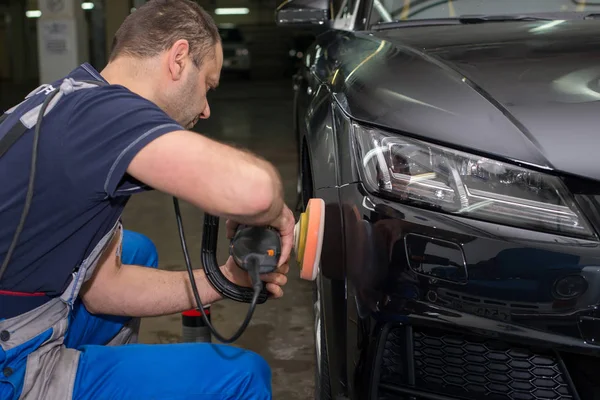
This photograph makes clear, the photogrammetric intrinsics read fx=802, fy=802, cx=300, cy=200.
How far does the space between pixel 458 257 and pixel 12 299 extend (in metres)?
0.90

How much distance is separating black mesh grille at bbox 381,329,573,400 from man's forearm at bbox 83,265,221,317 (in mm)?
548

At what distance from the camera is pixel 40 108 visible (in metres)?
1.51

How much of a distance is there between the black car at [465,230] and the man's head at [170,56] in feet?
1.21

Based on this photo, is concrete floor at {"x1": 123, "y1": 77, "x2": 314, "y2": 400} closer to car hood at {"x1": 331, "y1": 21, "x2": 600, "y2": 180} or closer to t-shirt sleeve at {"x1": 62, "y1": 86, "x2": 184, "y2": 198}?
car hood at {"x1": 331, "y1": 21, "x2": 600, "y2": 180}

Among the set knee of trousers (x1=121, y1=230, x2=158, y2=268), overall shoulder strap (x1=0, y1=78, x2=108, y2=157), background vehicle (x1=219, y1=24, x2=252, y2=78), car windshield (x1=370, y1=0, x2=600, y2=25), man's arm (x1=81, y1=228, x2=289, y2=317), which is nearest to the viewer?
overall shoulder strap (x1=0, y1=78, x2=108, y2=157)

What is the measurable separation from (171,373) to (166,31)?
2.39 ft

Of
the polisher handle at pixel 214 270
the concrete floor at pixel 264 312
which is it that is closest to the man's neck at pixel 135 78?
the polisher handle at pixel 214 270

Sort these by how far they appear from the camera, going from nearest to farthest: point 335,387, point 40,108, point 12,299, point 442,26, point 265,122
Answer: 1. point 40,108
2. point 12,299
3. point 335,387
4. point 442,26
5. point 265,122

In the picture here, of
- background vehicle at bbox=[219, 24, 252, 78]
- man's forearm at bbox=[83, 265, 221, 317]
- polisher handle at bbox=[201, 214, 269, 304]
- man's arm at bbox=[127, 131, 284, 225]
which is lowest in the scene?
background vehicle at bbox=[219, 24, 252, 78]

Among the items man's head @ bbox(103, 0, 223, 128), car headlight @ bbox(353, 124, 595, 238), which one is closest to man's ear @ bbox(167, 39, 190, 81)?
man's head @ bbox(103, 0, 223, 128)

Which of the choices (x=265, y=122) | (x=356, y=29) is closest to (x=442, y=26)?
(x=356, y=29)

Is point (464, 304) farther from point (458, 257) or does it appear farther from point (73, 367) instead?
point (73, 367)

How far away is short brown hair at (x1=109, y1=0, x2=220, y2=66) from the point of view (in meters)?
1.70

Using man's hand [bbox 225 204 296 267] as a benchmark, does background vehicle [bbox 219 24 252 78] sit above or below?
below
